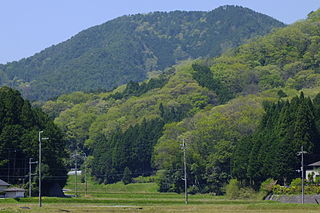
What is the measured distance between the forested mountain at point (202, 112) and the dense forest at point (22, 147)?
17489 millimetres

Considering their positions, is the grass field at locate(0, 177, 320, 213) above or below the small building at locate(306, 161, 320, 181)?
below

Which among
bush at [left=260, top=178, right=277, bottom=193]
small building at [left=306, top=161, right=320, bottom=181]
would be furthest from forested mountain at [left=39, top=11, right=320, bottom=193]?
small building at [left=306, top=161, right=320, bottom=181]

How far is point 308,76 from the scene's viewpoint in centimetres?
13662

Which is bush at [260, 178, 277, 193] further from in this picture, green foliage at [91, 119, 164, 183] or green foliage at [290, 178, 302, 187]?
green foliage at [91, 119, 164, 183]

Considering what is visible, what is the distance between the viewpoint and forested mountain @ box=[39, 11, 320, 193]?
88250 millimetres

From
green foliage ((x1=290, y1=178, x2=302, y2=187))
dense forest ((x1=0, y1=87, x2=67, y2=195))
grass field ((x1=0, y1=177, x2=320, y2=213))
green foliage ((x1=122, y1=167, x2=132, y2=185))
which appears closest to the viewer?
grass field ((x1=0, y1=177, x2=320, y2=213))

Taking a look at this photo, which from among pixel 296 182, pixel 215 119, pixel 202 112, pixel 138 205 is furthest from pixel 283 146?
pixel 202 112

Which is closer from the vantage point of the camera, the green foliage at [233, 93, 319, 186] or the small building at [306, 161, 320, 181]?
the small building at [306, 161, 320, 181]

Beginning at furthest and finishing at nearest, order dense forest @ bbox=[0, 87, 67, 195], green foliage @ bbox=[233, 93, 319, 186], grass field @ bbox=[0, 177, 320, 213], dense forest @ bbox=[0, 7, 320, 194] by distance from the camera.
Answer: dense forest @ bbox=[0, 87, 67, 195], dense forest @ bbox=[0, 7, 320, 194], green foliage @ bbox=[233, 93, 319, 186], grass field @ bbox=[0, 177, 320, 213]

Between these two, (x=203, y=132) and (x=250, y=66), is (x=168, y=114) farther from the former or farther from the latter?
(x=203, y=132)

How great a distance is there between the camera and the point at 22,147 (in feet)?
250

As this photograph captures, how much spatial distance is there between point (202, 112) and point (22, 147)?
4384 centimetres

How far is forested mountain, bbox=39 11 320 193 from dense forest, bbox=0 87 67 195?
57.4ft

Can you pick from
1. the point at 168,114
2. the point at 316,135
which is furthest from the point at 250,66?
the point at 316,135
